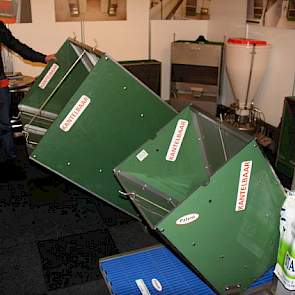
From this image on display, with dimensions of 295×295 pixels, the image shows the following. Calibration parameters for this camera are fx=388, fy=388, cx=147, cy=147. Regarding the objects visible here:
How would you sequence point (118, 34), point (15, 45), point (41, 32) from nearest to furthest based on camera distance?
point (15, 45) → point (41, 32) → point (118, 34)

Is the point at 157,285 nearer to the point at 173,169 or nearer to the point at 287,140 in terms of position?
the point at 173,169

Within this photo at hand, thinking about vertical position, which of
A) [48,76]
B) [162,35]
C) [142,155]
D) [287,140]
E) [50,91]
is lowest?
[287,140]

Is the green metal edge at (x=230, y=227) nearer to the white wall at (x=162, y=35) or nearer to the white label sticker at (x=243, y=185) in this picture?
the white label sticker at (x=243, y=185)

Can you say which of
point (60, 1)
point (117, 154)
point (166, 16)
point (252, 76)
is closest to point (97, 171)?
point (117, 154)

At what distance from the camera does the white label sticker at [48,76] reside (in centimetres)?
273

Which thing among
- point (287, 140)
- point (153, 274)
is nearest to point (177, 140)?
point (153, 274)

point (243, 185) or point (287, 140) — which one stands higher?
point (243, 185)

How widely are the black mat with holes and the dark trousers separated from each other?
1237 millimetres

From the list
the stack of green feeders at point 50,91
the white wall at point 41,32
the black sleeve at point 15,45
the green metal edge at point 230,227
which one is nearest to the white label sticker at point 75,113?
the stack of green feeders at point 50,91

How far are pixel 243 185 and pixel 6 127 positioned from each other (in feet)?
7.35

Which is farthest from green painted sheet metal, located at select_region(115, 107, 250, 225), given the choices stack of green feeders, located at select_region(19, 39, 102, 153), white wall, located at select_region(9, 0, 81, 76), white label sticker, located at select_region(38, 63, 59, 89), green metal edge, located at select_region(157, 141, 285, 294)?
white wall, located at select_region(9, 0, 81, 76)

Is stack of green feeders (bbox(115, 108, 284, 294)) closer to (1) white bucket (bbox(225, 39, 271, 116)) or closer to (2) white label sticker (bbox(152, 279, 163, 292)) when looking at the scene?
(2) white label sticker (bbox(152, 279, 163, 292))

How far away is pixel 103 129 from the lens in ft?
6.95

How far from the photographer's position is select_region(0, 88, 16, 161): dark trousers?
3013 mm
